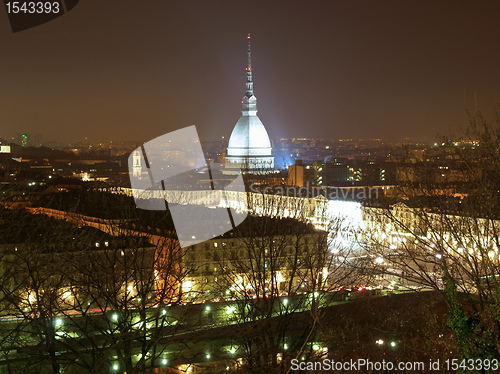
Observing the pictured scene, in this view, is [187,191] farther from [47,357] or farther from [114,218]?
[47,357]

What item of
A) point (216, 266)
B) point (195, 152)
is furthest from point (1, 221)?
point (195, 152)

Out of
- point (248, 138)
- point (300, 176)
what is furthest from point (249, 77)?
point (300, 176)
